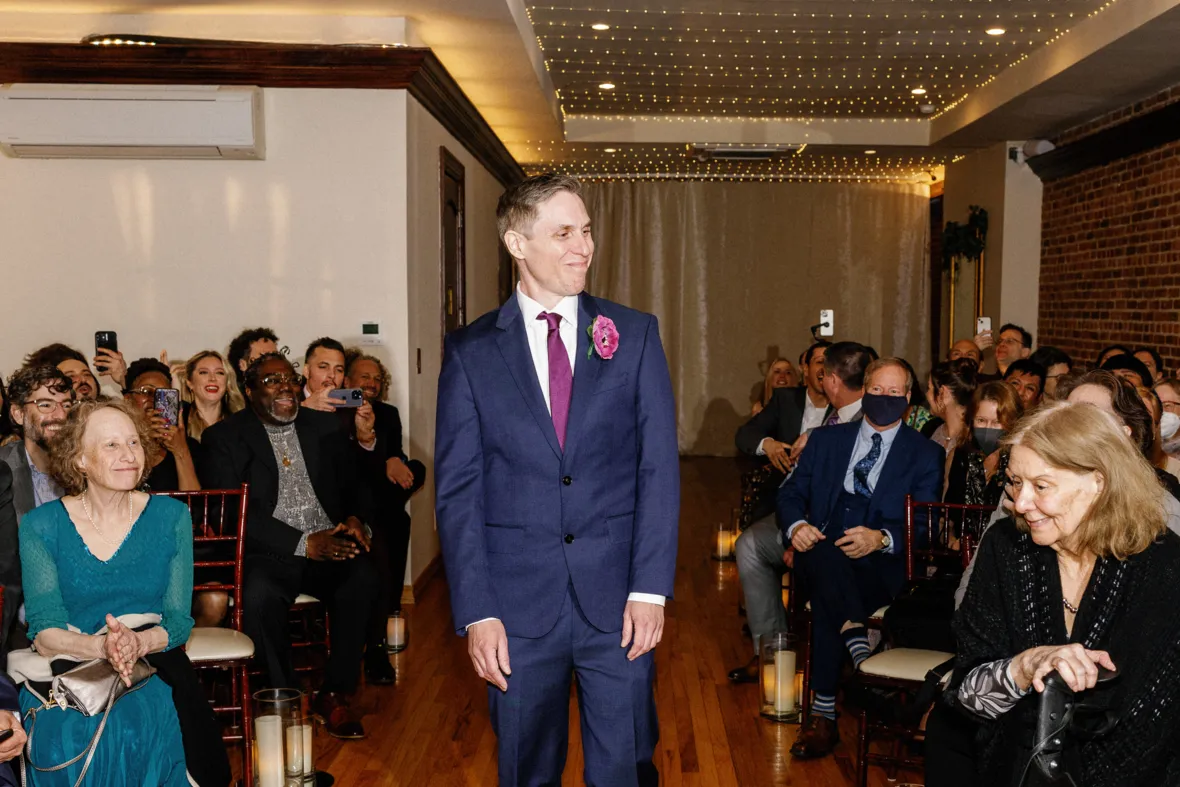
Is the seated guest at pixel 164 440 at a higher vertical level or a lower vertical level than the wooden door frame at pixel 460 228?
lower

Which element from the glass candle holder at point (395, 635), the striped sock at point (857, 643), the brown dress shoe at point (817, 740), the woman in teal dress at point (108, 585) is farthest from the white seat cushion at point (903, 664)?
the glass candle holder at point (395, 635)

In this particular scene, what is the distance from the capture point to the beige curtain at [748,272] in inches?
486

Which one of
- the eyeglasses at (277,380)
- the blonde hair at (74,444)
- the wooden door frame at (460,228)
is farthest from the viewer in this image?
the wooden door frame at (460,228)

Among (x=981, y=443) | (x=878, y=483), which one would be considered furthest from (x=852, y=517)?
(x=981, y=443)

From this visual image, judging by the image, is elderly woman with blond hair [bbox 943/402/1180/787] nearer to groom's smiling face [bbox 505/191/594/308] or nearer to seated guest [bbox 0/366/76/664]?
groom's smiling face [bbox 505/191/594/308]

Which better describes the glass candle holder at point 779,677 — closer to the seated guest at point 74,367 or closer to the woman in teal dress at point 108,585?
the woman in teal dress at point 108,585

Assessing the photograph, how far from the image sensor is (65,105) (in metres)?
5.43

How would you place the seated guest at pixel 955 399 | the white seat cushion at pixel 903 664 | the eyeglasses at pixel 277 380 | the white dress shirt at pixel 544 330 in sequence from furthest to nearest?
the seated guest at pixel 955 399 → the eyeglasses at pixel 277 380 → the white seat cushion at pixel 903 664 → the white dress shirt at pixel 544 330

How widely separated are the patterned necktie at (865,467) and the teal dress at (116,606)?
2.33m

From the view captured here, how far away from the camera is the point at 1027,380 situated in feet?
17.5

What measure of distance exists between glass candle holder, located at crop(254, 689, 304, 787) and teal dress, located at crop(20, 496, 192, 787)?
388 mm

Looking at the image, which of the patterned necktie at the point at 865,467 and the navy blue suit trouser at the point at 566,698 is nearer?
the navy blue suit trouser at the point at 566,698

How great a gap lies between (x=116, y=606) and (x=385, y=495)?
2.11 m

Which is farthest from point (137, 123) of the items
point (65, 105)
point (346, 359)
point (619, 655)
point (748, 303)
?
point (748, 303)
